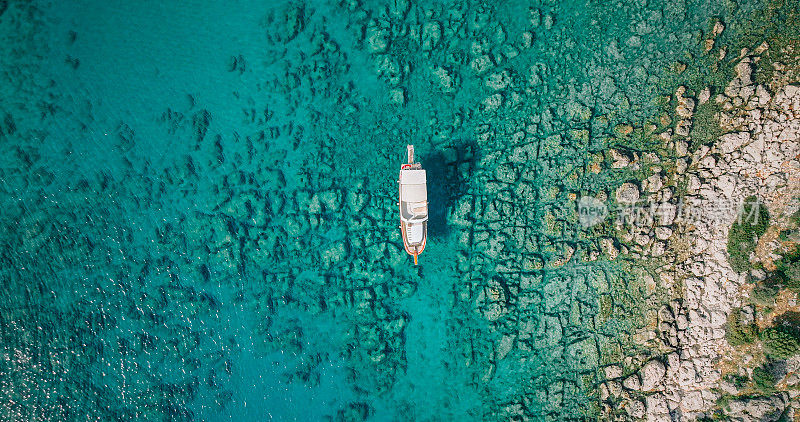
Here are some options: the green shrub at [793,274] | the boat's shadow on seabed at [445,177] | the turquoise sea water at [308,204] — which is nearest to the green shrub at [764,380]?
the green shrub at [793,274]

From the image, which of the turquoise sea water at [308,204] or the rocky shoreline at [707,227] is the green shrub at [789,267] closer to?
the rocky shoreline at [707,227]

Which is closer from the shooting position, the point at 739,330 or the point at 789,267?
the point at 789,267

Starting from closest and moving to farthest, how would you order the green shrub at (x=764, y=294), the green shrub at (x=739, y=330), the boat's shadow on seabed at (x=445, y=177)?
the green shrub at (x=764, y=294) → the green shrub at (x=739, y=330) → the boat's shadow on seabed at (x=445, y=177)

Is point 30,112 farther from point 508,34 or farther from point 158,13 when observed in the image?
point 508,34

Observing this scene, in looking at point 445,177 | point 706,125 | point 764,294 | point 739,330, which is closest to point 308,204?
point 445,177

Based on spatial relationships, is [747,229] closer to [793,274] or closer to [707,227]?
[707,227]

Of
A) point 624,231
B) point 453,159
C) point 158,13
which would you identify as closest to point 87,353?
point 158,13
